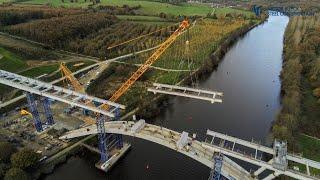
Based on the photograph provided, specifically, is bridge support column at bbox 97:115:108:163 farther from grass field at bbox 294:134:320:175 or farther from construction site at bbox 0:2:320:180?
grass field at bbox 294:134:320:175

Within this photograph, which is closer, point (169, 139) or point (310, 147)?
point (169, 139)

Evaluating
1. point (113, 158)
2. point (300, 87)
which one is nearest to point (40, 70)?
point (113, 158)

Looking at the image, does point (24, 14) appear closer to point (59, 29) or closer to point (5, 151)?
point (59, 29)

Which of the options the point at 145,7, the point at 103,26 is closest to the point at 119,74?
the point at 103,26

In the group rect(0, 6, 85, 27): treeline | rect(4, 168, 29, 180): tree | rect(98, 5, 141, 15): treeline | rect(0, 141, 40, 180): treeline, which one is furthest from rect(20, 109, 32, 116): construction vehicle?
rect(98, 5, 141, 15): treeline

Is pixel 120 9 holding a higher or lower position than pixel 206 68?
higher

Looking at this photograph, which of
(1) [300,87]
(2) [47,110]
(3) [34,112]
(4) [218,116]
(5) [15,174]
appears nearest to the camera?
(5) [15,174]
